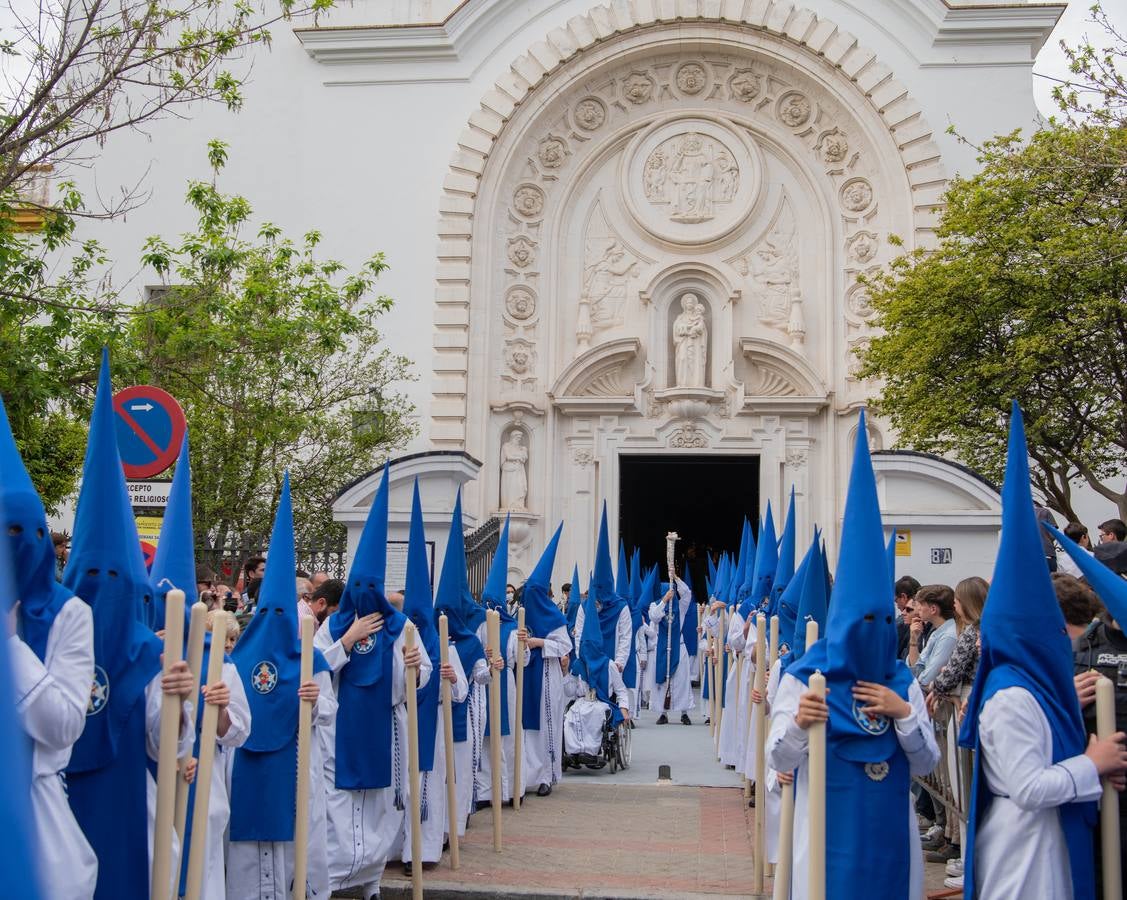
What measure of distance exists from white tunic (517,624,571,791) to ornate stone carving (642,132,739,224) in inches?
541

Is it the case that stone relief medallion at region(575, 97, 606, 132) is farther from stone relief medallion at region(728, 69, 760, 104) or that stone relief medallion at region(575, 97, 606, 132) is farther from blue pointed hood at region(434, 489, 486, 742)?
blue pointed hood at region(434, 489, 486, 742)

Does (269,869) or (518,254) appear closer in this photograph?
(269,869)

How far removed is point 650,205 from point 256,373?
1001 centimetres

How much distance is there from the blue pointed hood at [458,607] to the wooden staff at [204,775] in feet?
12.6

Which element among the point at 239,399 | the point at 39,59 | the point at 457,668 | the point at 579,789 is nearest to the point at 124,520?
the point at 457,668

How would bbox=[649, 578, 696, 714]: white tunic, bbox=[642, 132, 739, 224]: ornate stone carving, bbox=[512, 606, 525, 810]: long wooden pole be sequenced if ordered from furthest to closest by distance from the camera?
bbox=[642, 132, 739, 224]: ornate stone carving
bbox=[649, 578, 696, 714]: white tunic
bbox=[512, 606, 525, 810]: long wooden pole

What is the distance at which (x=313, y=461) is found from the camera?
19594 millimetres

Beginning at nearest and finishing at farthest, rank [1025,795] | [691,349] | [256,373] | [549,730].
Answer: [1025,795], [549,730], [256,373], [691,349]

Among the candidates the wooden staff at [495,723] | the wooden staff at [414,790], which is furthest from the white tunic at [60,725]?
the wooden staff at [495,723]

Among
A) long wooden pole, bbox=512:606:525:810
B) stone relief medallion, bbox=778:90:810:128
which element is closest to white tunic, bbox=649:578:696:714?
long wooden pole, bbox=512:606:525:810

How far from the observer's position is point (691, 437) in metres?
22.7

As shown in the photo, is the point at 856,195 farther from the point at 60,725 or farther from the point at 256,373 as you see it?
the point at 60,725

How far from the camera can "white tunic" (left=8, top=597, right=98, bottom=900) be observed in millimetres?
3637

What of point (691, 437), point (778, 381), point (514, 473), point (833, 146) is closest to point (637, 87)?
point (833, 146)
